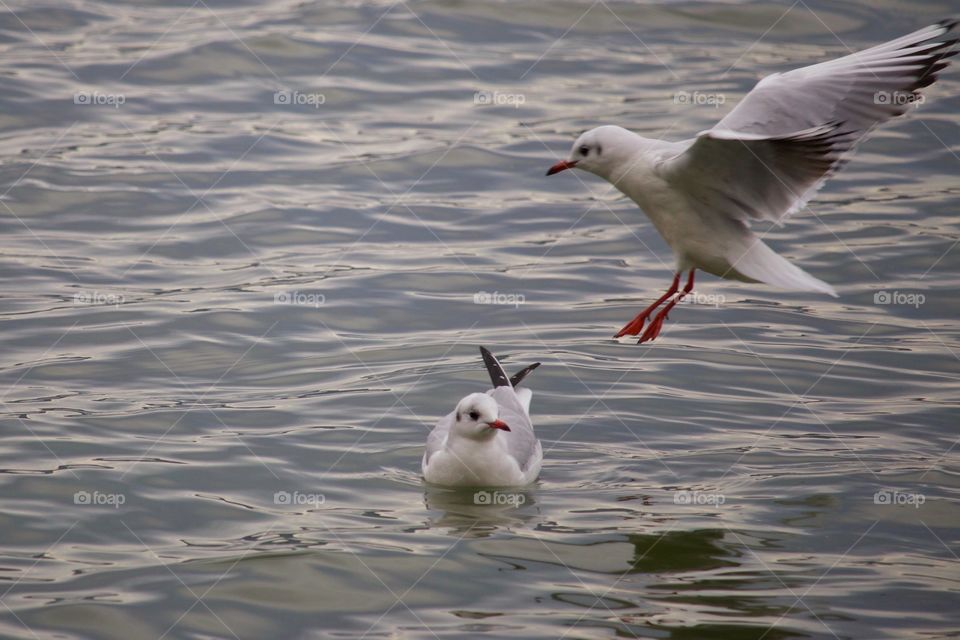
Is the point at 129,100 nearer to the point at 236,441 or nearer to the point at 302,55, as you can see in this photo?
the point at 302,55

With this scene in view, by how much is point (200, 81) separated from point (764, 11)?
26.2ft

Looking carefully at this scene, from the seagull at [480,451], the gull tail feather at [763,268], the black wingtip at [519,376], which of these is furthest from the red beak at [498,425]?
the gull tail feather at [763,268]

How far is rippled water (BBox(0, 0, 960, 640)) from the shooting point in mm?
6684

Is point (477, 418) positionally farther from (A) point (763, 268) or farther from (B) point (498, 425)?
(A) point (763, 268)

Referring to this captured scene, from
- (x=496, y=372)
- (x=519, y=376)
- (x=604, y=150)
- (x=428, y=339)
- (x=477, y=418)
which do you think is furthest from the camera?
(x=428, y=339)

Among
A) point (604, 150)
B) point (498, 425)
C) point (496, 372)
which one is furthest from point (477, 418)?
point (604, 150)

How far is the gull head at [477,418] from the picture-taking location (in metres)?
7.76

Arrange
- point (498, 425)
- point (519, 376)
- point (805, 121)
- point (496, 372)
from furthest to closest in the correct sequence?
point (519, 376) < point (496, 372) < point (498, 425) < point (805, 121)

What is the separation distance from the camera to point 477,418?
780cm

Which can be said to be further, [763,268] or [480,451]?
[480,451]

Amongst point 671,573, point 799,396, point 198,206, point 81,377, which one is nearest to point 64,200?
point 198,206

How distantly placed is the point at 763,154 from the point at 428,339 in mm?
4367

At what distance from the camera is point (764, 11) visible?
61.5ft

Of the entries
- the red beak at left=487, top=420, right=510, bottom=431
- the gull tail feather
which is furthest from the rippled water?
the gull tail feather
